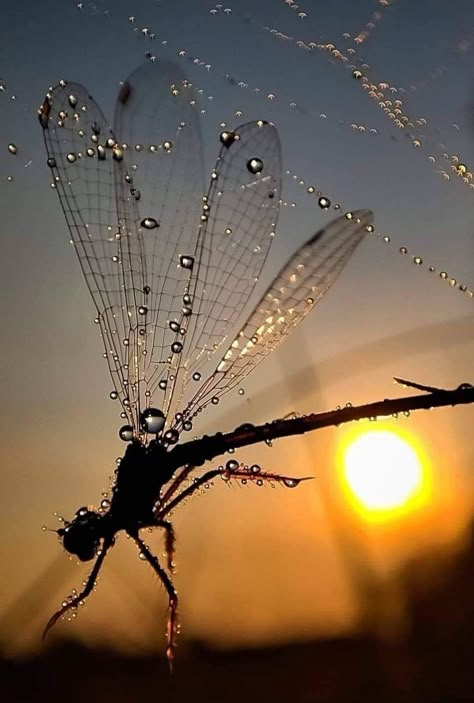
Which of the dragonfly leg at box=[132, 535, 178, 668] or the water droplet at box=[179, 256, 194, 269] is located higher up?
the water droplet at box=[179, 256, 194, 269]

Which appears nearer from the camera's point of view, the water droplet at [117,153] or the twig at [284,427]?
the twig at [284,427]

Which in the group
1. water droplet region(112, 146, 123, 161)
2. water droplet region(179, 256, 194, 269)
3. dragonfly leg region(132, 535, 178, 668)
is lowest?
dragonfly leg region(132, 535, 178, 668)

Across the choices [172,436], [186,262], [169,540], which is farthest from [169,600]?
[186,262]

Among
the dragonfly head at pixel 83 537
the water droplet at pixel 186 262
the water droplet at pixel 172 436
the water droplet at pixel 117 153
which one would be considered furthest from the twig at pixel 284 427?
the water droplet at pixel 117 153

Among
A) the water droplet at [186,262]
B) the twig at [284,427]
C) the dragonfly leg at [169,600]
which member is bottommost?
the dragonfly leg at [169,600]

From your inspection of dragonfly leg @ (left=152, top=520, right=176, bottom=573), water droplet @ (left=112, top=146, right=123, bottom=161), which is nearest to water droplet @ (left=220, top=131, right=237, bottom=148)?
water droplet @ (left=112, top=146, right=123, bottom=161)

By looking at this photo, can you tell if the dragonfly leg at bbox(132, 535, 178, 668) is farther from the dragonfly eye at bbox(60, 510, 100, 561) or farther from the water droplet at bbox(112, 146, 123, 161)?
the water droplet at bbox(112, 146, 123, 161)

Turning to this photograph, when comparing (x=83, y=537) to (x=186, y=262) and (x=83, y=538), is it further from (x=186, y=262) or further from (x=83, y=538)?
(x=186, y=262)

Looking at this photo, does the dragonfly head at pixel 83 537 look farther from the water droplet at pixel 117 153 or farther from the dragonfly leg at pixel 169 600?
the water droplet at pixel 117 153

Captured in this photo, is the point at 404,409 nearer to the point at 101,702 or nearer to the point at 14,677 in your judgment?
the point at 14,677
